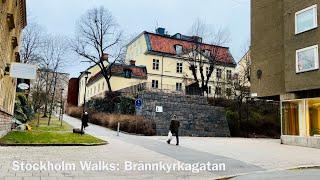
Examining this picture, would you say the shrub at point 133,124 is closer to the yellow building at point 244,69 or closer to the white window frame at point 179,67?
the yellow building at point 244,69

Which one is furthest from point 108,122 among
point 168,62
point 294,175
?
point 294,175

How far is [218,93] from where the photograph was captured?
4772 cm

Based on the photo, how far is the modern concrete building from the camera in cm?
2523

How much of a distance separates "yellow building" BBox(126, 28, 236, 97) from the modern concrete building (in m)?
22.0

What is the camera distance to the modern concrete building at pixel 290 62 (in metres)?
25.2

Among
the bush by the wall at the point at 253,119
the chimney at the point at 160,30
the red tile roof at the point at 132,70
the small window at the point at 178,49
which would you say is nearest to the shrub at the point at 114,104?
the red tile roof at the point at 132,70

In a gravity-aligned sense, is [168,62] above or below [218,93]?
above

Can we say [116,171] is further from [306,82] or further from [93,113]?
[93,113]

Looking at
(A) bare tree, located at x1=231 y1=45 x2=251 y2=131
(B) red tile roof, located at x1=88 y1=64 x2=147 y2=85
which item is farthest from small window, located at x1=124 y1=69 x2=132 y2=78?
(A) bare tree, located at x1=231 y1=45 x2=251 y2=131

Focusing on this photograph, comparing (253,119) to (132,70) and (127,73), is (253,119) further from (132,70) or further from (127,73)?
(132,70)

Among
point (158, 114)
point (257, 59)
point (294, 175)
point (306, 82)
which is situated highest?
point (257, 59)

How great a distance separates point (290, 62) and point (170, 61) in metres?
30.9

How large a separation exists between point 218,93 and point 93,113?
52.1 ft

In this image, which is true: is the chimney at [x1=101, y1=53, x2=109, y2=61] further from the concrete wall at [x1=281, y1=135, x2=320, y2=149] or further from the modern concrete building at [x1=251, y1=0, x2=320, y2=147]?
the concrete wall at [x1=281, y1=135, x2=320, y2=149]
